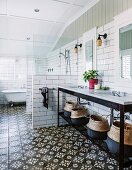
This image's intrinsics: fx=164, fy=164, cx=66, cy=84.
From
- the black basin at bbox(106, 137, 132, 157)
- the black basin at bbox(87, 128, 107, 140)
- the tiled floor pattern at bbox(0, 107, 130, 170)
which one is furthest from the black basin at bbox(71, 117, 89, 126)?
the black basin at bbox(106, 137, 132, 157)

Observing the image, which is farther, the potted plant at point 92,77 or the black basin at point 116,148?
the potted plant at point 92,77

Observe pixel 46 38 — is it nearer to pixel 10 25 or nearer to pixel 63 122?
pixel 10 25

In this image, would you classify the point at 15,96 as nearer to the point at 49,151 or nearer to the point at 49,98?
the point at 49,98

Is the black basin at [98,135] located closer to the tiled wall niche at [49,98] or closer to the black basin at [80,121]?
the black basin at [80,121]

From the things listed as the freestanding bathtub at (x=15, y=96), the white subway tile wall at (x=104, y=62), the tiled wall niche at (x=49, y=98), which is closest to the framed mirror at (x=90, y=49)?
the white subway tile wall at (x=104, y=62)

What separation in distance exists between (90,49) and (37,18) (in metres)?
1.46

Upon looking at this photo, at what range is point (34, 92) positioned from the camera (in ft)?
11.1

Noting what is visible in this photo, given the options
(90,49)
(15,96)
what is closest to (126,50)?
(90,49)

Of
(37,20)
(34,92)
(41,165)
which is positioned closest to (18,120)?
(34,92)

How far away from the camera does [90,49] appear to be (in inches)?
123

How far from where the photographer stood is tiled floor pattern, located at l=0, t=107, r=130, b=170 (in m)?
1.97

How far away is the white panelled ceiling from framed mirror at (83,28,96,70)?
1.94 ft

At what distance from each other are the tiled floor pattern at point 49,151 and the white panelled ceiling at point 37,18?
236cm

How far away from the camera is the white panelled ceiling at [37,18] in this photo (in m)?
3.04
